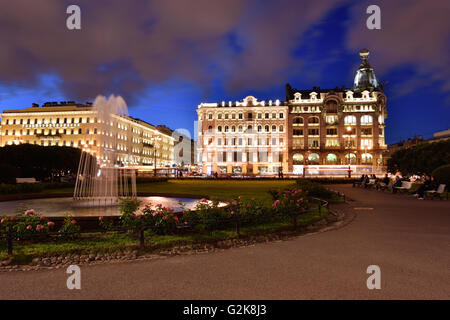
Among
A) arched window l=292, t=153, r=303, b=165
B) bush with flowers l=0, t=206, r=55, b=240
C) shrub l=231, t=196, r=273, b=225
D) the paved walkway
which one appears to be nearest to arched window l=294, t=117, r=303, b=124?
arched window l=292, t=153, r=303, b=165

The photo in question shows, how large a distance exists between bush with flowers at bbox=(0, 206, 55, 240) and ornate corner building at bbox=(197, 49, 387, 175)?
230ft

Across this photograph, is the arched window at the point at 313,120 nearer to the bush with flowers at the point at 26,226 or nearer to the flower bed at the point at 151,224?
the flower bed at the point at 151,224

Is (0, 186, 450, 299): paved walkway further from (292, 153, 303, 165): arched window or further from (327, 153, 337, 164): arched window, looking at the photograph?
(327, 153, 337, 164): arched window

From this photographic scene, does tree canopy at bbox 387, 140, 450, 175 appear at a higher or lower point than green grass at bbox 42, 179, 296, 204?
higher

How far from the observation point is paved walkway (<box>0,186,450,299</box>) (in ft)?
15.4

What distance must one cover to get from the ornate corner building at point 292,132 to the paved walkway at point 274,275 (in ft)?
225

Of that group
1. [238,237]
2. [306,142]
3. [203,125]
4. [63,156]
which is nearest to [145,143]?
[203,125]

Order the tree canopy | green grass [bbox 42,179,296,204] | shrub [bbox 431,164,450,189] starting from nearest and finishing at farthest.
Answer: green grass [bbox 42,179,296,204]
shrub [bbox 431,164,450,189]
the tree canopy

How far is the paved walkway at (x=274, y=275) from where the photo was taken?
4691 millimetres

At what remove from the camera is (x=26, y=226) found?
7.40 m

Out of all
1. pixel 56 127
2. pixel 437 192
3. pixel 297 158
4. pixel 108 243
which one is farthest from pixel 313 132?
pixel 108 243

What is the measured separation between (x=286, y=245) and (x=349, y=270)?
2136 millimetres

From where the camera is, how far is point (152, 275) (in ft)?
18.0

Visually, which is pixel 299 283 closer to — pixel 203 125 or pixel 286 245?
pixel 286 245
